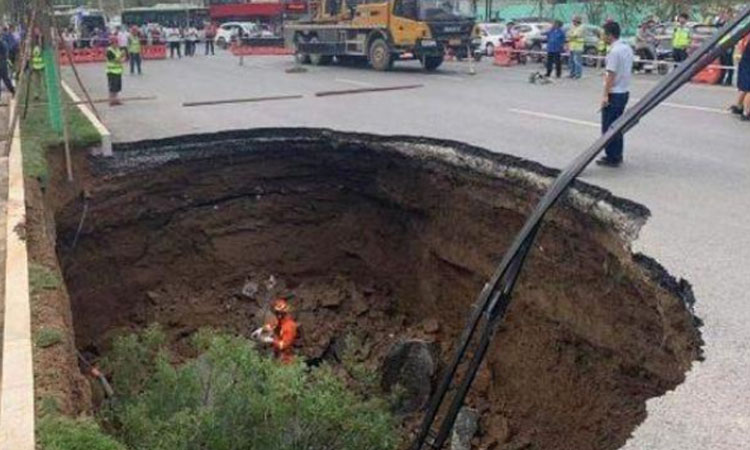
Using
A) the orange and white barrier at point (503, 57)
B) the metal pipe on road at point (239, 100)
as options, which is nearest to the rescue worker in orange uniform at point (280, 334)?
the metal pipe on road at point (239, 100)

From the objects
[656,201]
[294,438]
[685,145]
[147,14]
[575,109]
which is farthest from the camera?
[147,14]

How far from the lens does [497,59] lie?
2722 cm

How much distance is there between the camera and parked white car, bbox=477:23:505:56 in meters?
30.8

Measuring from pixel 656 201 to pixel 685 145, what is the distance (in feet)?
10.5

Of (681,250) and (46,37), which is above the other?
(46,37)

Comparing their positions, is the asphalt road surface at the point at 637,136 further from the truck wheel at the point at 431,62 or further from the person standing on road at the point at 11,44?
the person standing on road at the point at 11,44

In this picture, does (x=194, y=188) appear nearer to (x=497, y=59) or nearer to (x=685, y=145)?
(x=685, y=145)

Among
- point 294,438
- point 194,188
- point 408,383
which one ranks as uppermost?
point 194,188

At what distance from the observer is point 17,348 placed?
4559mm

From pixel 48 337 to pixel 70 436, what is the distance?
1349mm

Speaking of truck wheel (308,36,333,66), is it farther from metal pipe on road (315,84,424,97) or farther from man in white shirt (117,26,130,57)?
metal pipe on road (315,84,424,97)

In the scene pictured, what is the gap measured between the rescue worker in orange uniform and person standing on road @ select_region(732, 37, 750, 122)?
25.1ft

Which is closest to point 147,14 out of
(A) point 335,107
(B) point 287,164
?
(A) point 335,107

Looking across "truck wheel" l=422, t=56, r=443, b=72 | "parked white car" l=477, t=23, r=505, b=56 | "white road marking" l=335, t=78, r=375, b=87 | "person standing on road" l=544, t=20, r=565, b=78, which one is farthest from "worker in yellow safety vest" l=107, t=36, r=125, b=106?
"parked white car" l=477, t=23, r=505, b=56
